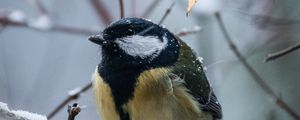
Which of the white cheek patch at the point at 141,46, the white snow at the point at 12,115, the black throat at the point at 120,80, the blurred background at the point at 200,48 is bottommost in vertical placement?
the blurred background at the point at 200,48

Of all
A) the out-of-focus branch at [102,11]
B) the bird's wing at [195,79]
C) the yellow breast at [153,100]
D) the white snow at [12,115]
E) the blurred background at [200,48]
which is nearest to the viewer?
the white snow at [12,115]

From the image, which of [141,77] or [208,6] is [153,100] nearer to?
[141,77]

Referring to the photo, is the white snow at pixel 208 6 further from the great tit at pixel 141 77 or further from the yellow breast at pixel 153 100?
the yellow breast at pixel 153 100

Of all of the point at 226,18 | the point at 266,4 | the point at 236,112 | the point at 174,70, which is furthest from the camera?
the point at 226,18

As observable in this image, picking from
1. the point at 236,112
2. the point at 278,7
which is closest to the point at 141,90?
the point at 278,7

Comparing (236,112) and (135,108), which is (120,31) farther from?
(236,112)

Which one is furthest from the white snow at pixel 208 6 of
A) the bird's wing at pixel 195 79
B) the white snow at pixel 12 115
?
the white snow at pixel 12 115

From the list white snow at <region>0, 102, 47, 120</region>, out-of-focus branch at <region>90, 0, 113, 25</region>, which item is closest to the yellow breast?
white snow at <region>0, 102, 47, 120</region>

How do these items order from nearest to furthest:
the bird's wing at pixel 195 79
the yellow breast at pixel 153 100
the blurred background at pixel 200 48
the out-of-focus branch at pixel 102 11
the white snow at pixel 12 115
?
the white snow at pixel 12 115
the yellow breast at pixel 153 100
the bird's wing at pixel 195 79
the blurred background at pixel 200 48
the out-of-focus branch at pixel 102 11
